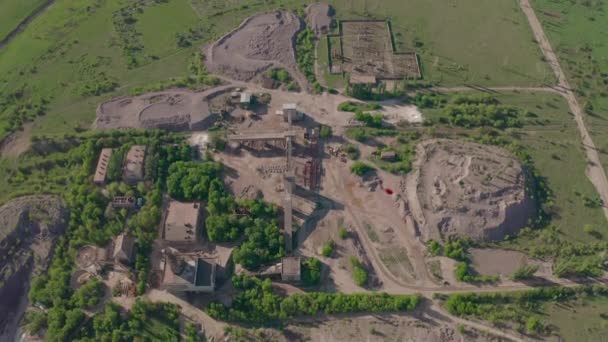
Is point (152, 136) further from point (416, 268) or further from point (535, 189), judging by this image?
point (535, 189)

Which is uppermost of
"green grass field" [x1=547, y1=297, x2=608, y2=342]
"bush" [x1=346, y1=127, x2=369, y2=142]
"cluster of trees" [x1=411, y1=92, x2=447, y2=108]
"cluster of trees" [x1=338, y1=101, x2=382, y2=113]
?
"cluster of trees" [x1=411, y1=92, x2=447, y2=108]

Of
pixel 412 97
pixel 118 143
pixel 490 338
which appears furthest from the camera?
pixel 412 97

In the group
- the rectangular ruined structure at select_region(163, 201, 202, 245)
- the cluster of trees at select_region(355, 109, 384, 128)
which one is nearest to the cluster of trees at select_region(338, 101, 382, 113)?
the cluster of trees at select_region(355, 109, 384, 128)

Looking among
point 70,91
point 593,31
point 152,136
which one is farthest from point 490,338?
point 70,91

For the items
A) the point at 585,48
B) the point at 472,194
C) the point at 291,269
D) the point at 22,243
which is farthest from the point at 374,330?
the point at 585,48

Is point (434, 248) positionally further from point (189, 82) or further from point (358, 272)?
point (189, 82)

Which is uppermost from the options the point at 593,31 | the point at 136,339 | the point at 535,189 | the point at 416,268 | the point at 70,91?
the point at 593,31

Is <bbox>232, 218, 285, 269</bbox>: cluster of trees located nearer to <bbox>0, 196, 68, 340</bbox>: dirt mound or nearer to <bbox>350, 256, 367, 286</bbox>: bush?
<bbox>350, 256, 367, 286</bbox>: bush
